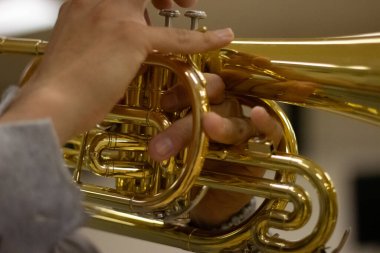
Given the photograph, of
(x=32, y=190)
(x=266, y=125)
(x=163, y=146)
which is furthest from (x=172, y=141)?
(x=32, y=190)

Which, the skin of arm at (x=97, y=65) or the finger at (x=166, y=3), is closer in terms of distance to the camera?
the skin of arm at (x=97, y=65)

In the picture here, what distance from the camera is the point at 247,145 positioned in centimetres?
67

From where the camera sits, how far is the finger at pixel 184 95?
0.67 metres

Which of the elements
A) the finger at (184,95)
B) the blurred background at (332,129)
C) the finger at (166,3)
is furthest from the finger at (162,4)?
the blurred background at (332,129)

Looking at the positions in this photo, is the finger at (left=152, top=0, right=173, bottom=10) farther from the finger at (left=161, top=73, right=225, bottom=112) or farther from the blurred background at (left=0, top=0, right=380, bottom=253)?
the blurred background at (left=0, top=0, right=380, bottom=253)

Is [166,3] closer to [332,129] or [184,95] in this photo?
[184,95]

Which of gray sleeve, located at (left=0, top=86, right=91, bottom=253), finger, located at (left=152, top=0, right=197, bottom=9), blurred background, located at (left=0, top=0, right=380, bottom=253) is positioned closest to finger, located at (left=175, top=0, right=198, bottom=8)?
finger, located at (left=152, top=0, right=197, bottom=9)

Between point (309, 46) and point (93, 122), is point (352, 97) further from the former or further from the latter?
point (93, 122)

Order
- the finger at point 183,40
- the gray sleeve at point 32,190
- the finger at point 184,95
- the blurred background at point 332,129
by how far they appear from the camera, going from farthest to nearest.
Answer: the blurred background at point 332,129 → the finger at point 184,95 → the finger at point 183,40 → the gray sleeve at point 32,190

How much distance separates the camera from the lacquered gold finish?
2.12 feet

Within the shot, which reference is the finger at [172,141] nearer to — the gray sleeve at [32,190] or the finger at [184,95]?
the finger at [184,95]

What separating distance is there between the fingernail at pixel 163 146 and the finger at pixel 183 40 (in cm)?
11

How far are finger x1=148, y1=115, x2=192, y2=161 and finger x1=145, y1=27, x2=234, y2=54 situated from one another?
0.09 meters

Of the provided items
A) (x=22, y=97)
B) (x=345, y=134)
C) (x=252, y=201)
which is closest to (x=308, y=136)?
(x=345, y=134)
